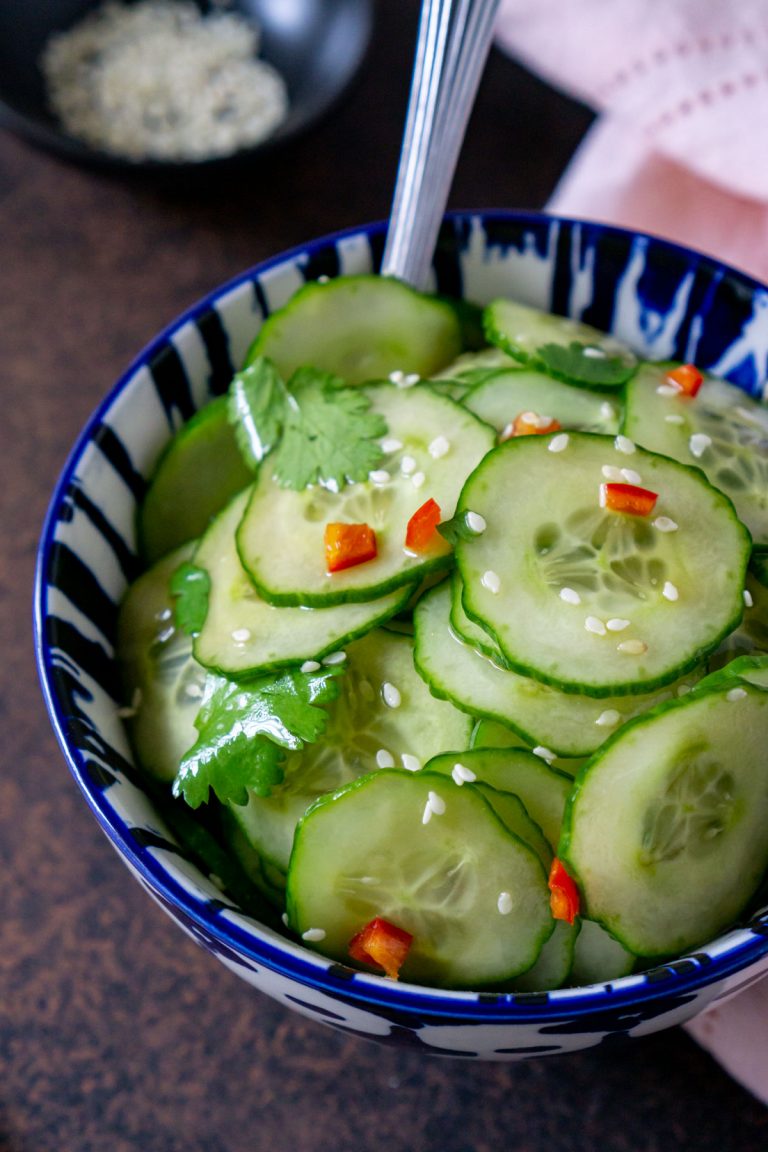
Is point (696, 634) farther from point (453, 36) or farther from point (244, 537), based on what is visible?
point (453, 36)

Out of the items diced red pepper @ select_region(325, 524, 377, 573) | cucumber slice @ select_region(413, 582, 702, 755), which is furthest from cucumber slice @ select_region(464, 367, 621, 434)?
cucumber slice @ select_region(413, 582, 702, 755)

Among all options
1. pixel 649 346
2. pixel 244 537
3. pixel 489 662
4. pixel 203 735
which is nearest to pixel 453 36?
pixel 649 346

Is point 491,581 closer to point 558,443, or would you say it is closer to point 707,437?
point 558,443

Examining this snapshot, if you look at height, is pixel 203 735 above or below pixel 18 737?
above

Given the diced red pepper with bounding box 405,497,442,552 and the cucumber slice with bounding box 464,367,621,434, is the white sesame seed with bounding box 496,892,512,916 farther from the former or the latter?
the cucumber slice with bounding box 464,367,621,434

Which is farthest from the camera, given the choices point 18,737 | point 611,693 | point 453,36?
point 18,737

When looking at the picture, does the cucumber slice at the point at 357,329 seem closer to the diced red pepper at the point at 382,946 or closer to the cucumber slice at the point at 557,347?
the cucumber slice at the point at 557,347

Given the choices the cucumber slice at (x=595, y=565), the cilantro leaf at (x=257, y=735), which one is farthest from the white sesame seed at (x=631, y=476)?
the cilantro leaf at (x=257, y=735)
